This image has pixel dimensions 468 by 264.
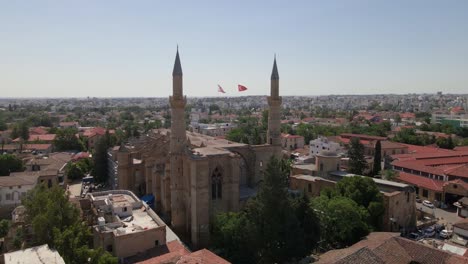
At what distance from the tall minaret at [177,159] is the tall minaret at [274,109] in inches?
356

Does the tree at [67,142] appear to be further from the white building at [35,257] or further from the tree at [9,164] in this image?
the white building at [35,257]

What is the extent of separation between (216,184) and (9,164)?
28.1 m

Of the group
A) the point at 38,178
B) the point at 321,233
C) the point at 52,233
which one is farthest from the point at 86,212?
the point at 321,233

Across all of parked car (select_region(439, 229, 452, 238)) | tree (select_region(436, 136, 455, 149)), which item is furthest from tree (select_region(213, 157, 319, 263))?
tree (select_region(436, 136, 455, 149))

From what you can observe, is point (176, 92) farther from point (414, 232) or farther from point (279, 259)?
point (414, 232)

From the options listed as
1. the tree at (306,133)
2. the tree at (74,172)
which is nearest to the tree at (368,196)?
the tree at (74,172)

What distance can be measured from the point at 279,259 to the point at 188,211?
325 inches

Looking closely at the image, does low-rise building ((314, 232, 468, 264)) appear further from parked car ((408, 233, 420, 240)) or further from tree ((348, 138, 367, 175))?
tree ((348, 138, 367, 175))

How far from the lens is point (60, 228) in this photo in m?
19.8

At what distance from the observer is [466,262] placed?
18.3 m

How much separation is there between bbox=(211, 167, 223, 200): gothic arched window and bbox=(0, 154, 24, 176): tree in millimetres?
27590

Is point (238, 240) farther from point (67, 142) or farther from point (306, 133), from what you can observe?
point (306, 133)

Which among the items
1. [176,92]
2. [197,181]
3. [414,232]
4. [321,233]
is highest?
[176,92]

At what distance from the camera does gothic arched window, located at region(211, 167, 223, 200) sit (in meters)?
27.1
